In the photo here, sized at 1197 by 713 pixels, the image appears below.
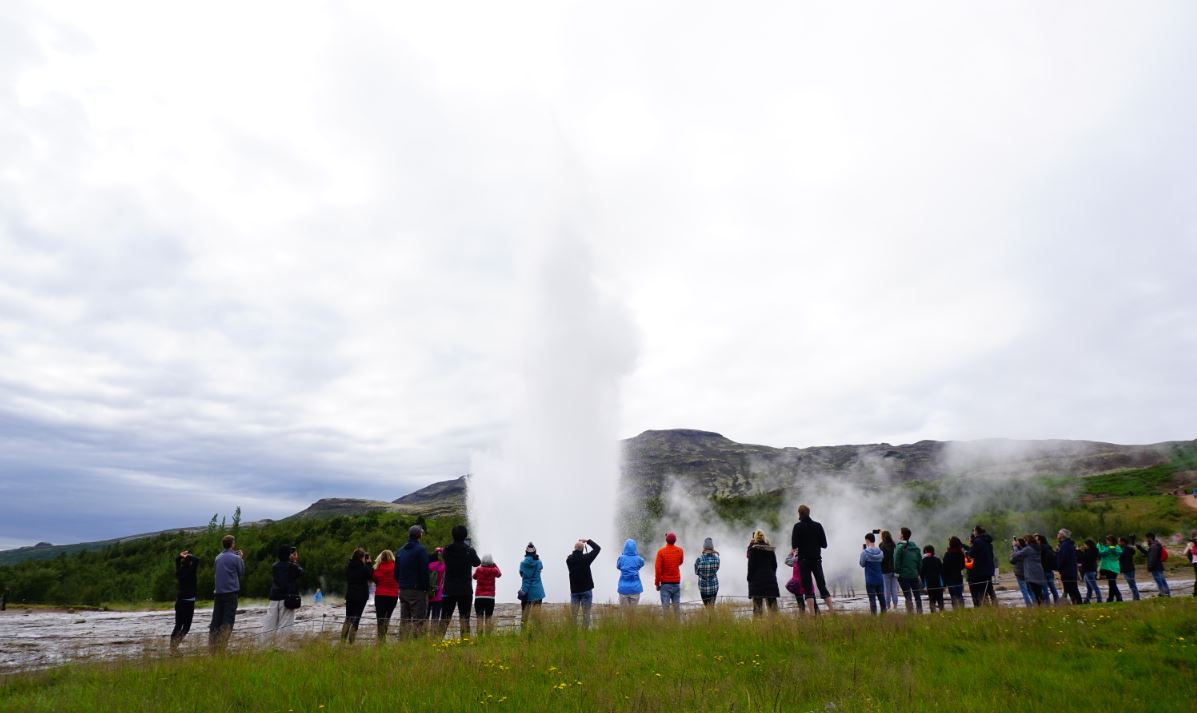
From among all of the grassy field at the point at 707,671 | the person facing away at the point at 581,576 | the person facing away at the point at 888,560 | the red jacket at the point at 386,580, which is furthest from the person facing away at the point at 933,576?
the red jacket at the point at 386,580

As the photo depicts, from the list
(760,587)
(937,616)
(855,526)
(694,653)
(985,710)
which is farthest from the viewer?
(855,526)

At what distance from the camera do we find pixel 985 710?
6.82m

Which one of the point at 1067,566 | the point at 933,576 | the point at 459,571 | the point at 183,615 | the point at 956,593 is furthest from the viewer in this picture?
the point at 1067,566

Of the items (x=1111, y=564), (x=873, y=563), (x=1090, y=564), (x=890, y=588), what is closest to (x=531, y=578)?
(x=873, y=563)

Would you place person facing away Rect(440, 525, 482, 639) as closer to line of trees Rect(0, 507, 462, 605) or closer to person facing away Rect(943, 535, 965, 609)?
person facing away Rect(943, 535, 965, 609)

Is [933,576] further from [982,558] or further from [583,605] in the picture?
[583,605]

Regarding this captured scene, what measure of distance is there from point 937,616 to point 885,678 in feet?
15.3

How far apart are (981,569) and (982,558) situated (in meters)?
0.25

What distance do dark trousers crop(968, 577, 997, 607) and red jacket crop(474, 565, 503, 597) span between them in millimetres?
10820

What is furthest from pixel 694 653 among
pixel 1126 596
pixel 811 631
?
pixel 1126 596

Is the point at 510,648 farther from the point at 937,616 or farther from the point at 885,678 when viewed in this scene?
the point at 937,616

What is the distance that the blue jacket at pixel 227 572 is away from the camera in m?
11.9

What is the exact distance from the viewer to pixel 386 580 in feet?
41.6

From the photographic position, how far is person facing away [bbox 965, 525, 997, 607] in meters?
15.3
